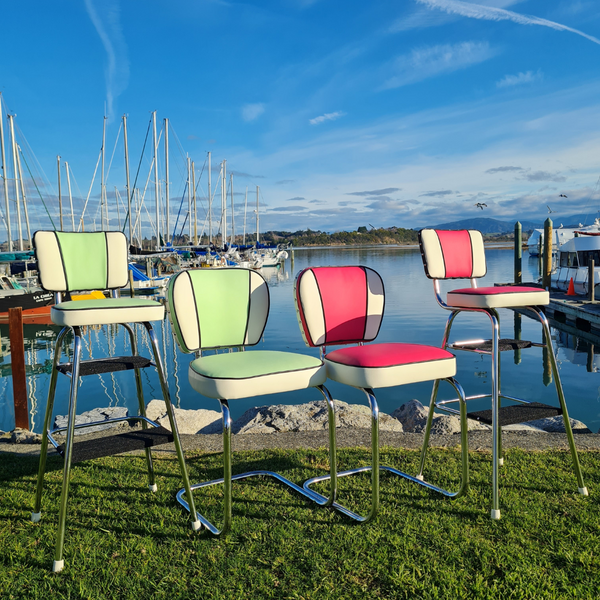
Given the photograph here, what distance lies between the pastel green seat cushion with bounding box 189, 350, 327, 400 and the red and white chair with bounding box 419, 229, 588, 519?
1.07 metres

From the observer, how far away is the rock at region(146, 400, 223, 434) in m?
7.16

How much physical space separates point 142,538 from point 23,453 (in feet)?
7.10

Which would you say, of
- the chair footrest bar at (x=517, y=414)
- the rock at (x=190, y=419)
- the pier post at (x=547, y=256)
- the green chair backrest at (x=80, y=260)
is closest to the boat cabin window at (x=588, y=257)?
the pier post at (x=547, y=256)

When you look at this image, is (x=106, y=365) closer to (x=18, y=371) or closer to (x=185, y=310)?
(x=185, y=310)

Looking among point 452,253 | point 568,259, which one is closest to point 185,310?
point 452,253

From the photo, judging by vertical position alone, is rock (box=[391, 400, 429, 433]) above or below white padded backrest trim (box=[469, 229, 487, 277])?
below

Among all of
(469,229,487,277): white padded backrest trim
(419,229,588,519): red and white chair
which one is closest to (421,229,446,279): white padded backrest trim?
(419,229,588,519): red and white chair

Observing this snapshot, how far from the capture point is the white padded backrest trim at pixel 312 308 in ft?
11.4

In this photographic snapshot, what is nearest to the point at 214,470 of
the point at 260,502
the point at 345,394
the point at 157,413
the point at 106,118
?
the point at 260,502

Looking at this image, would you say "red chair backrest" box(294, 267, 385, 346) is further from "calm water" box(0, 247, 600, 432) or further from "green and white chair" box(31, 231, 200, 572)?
"calm water" box(0, 247, 600, 432)

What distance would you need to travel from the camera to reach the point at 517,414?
356cm

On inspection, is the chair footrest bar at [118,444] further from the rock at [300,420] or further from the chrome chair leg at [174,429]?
the rock at [300,420]

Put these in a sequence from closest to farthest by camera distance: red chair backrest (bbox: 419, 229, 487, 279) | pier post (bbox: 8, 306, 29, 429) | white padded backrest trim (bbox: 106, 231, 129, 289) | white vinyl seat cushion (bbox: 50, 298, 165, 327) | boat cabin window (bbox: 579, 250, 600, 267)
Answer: white vinyl seat cushion (bbox: 50, 298, 165, 327) → white padded backrest trim (bbox: 106, 231, 129, 289) → red chair backrest (bbox: 419, 229, 487, 279) → pier post (bbox: 8, 306, 29, 429) → boat cabin window (bbox: 579, 250, 600, 267)

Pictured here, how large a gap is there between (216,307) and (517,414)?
2.15 meters
